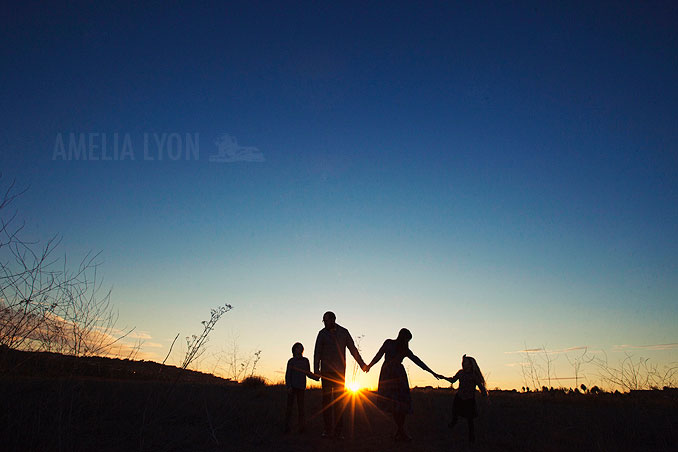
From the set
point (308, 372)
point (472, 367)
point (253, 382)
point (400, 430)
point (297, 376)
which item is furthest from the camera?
point (253, 382)

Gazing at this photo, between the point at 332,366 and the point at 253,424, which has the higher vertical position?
the point at 332,366

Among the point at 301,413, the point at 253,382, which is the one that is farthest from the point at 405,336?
the point at 253,382

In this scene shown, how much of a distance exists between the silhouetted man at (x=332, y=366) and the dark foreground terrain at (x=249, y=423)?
46 centimetres

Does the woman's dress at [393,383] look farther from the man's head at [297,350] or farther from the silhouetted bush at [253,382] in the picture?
the silhouetted bush at [253,382]

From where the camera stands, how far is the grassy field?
21.5 ft

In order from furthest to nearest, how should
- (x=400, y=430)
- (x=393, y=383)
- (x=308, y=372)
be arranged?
(x=308, y=372) < (x=393, y=383) < (x=400, y=430)

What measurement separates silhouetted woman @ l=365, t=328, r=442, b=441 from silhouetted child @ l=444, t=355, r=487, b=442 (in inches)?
32.5

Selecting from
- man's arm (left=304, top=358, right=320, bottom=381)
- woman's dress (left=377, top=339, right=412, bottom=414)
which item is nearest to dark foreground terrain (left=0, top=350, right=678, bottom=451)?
woman's dress (left=377, top=339, right=412, bottom=414)

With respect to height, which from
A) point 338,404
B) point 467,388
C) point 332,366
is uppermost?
point 332,366

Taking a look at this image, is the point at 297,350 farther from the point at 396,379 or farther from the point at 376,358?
the point at 396,379

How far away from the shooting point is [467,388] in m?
10.2

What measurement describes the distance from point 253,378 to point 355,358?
1003 centimetres

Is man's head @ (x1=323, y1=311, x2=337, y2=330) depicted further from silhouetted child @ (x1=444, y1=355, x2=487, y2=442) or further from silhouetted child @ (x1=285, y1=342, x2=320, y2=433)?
silhouetted child @ (x1=444, y1=355, x2=487, y2=442)

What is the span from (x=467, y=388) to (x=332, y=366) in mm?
3088
